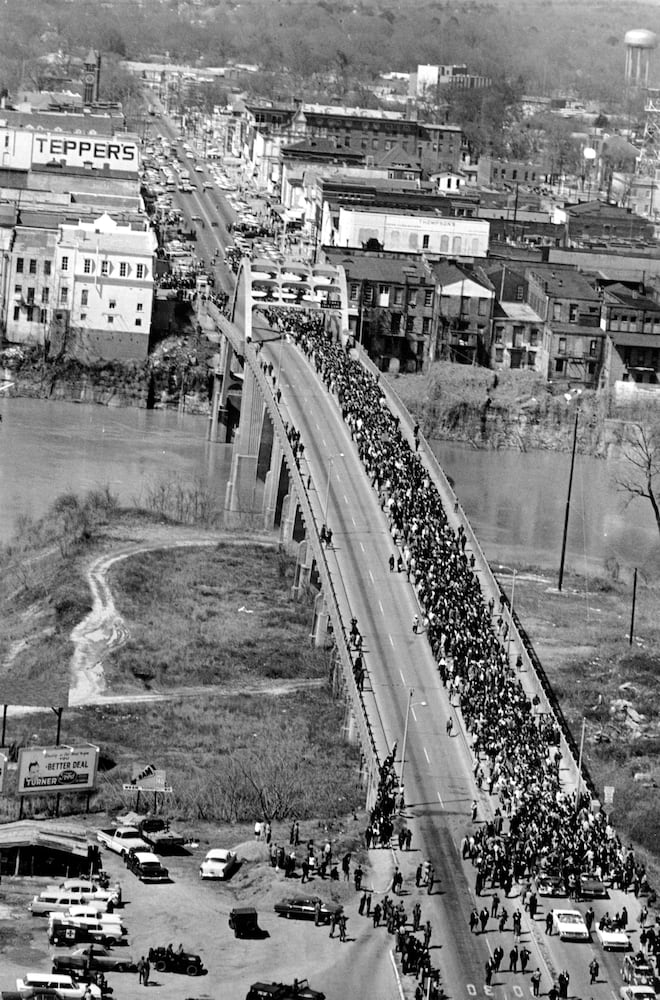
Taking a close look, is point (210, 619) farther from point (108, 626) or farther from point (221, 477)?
point (221, 477)

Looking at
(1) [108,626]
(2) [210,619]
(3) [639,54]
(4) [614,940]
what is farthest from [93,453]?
(3) [639,54]

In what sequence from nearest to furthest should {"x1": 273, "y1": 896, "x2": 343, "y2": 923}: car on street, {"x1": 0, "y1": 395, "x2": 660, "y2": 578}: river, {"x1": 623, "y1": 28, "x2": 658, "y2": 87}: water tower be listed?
{"x1": 273, "y1": 896, "x2": 343, "y2": 923}: car on street < {"x1": 0, "y1": 395, "x2": 660, "y2": 578}: river < {"x1": 623, "y1": 28, "x2": 658, "y2": 87}: water tower

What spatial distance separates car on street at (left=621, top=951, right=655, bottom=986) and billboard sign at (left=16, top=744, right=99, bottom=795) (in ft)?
30.4

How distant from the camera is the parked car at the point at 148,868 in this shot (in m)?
31.7

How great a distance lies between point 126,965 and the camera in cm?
2870

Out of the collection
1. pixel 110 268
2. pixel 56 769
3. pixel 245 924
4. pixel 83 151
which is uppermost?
pixel 83 151

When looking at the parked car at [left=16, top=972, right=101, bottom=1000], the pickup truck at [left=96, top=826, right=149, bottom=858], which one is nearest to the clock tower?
the pickup truck at [left=96, top=826, right=149, bottom=858]

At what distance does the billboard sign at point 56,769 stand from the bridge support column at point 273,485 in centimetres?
2180

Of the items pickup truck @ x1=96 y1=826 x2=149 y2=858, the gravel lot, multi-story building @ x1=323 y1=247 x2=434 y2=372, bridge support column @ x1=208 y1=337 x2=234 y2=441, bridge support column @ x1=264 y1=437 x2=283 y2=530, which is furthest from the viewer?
multi-story building @ x1=323 y1=247 x2=434 y2=372

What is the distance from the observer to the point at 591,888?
1235 inches

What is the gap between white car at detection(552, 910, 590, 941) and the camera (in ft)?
99.0

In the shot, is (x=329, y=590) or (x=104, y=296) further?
(x=104, y=296)

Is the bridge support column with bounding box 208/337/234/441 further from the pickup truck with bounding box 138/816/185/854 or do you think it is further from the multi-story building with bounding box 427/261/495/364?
the pickup truck with bounding box 138/816/185/854

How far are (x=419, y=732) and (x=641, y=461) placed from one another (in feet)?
115
